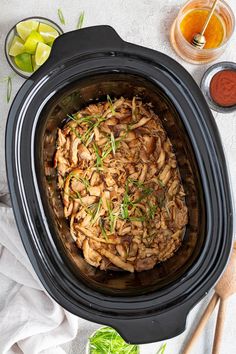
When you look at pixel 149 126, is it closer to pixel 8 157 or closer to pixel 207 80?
pixel 207 80

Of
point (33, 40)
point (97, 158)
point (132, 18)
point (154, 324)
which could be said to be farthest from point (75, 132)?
point (154, 324)

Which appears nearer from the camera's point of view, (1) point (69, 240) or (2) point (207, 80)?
(1) point (69, 240)

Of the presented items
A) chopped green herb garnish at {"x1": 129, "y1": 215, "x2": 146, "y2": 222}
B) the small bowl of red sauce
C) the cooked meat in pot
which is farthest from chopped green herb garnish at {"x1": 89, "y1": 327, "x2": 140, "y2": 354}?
the small bowl of red sauce

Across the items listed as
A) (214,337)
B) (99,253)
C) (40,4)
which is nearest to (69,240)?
(99,253)

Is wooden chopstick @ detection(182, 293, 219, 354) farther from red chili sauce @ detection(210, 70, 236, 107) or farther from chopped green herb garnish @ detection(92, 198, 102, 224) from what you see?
red chili sauce @ detection(210, 70, 236, 107)

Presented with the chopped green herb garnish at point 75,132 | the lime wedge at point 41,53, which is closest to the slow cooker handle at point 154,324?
the chopped green herb garnish at point 75,132

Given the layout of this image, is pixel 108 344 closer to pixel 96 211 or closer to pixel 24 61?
pixel 96 211
